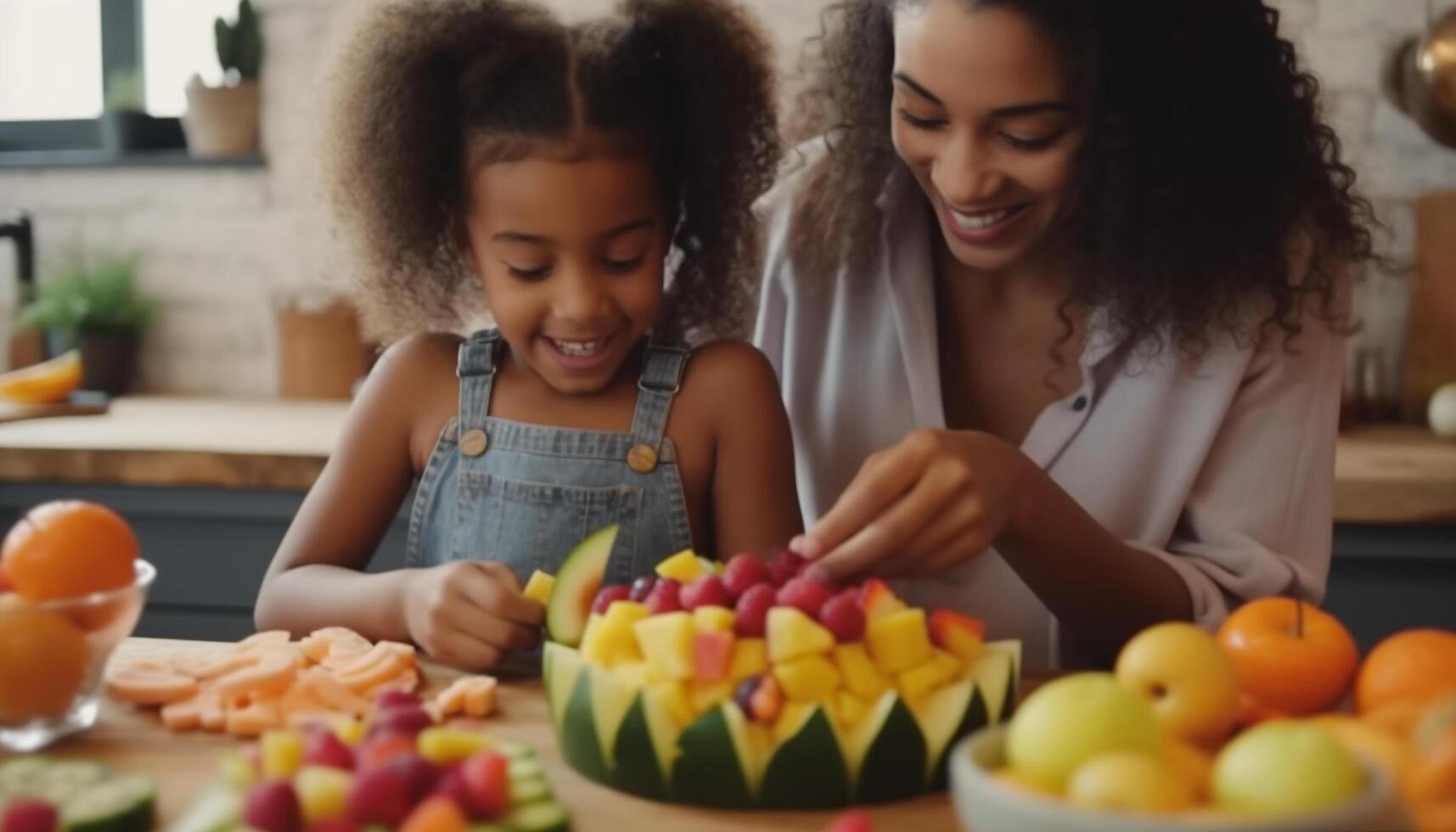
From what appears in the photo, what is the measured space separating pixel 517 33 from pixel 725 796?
85 centimetres

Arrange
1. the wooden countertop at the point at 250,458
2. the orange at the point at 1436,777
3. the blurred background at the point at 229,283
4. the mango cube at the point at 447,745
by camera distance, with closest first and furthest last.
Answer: the orange at the point at 1436,777
the mango cube at the point at 447,745
the wooden countertop at the point at 250,458
the blurred background at the point at 229,283

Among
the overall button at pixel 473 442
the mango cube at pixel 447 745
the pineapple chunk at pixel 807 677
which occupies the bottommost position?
the mango cube at pixel 447 745

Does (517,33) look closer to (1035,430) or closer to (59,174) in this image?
(1035,430)

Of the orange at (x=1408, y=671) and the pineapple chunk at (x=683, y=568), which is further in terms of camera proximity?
the pineapple chunk at (x=683, y=568)

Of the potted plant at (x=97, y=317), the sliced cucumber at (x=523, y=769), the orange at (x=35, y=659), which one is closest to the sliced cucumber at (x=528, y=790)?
the sliced cucumber at (x=523, y=769)

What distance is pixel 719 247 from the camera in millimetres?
Answer: 1532

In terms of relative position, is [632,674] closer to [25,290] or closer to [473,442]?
[473,442]

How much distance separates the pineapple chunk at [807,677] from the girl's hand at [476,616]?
293 millimetres

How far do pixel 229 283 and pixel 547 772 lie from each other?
93.7 inches

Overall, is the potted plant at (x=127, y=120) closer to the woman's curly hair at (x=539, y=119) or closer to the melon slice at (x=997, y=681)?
the woman's curly hair at (x=539, y=119)

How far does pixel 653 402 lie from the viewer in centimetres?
142

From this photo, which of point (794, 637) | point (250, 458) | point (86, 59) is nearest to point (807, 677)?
point (794, 637)

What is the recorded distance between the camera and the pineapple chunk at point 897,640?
850mm

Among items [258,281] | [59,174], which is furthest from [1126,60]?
[59,174]
